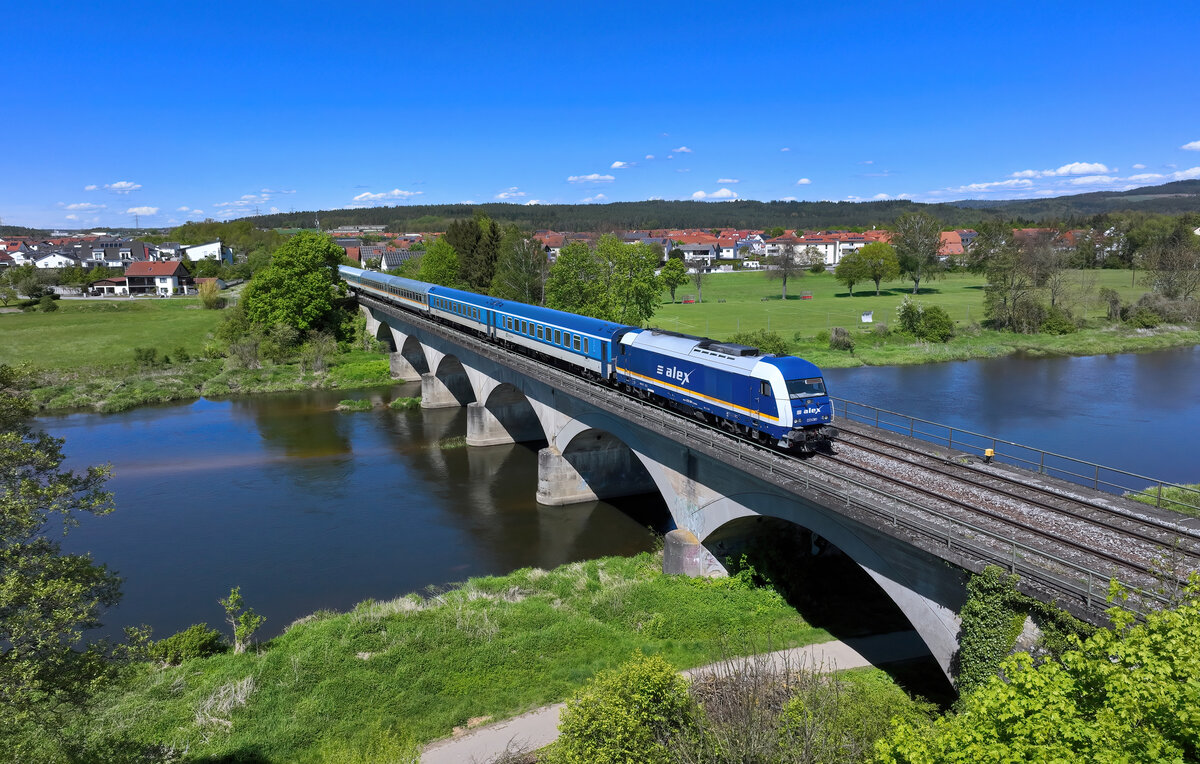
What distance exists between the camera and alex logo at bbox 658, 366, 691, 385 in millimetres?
26469

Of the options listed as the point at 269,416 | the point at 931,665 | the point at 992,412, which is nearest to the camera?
the point at 931,665

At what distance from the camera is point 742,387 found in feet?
76.1

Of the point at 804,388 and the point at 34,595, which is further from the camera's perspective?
the point at 804,388

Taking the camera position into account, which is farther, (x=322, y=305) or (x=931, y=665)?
(x=322, y=305)

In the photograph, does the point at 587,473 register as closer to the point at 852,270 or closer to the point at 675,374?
the point at 675,374

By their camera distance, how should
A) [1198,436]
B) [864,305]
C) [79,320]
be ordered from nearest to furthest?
[1198,436], [79,320], [864,305]

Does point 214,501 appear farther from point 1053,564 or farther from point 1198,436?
point 1198,436

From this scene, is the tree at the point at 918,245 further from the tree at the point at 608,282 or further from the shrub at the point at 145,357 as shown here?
the shrub at the point at 145,357

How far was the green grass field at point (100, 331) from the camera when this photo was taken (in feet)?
232

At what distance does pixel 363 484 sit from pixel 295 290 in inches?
1709

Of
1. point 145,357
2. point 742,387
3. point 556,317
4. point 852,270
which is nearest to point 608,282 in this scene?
point 556,317

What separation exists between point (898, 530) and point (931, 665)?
20.8ft

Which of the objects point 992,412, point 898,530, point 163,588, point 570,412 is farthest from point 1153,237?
point 163,588

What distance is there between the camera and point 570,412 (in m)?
33.3
